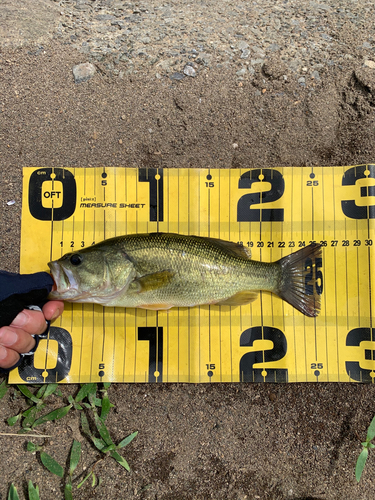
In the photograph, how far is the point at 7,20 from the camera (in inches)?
120

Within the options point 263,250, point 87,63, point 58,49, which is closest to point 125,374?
point 263,250

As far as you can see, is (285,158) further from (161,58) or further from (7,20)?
(7,20)

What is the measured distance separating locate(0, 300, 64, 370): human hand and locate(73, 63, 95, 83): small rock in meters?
2.29

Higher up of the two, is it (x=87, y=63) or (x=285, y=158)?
(x=87, y=63)

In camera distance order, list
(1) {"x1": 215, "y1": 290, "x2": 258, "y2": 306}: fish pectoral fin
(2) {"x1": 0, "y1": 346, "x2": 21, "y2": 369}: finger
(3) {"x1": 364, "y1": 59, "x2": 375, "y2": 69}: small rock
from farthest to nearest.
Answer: (3) {"x1": 364, "y1": 59, "x2": 375, "y2": 69}: small rock, (1) {"x1": 215, "y1": 290, "x2": 258, "y2": 306}: fish pectoral fin, (2) {"x1": 0, "y1": 346, "x2": 21, "y2": 369}: finger

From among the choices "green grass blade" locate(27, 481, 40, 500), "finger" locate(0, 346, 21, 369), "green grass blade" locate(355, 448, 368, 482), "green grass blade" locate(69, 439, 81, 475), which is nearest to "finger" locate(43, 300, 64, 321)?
"finger" locate(0, 346, 21, 369)

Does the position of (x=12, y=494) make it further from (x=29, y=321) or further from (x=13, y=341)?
(x=29, y=321)

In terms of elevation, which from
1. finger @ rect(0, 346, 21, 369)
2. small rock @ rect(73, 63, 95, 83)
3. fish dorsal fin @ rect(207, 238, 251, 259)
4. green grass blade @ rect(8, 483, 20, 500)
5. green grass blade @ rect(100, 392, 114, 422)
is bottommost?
green grass blade @ rect(8, 483, 20, 500)

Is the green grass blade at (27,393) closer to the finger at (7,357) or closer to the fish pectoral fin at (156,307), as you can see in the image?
the finger at (7,357)

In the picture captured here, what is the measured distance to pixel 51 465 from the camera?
2617 millimetres

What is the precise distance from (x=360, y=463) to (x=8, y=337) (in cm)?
336

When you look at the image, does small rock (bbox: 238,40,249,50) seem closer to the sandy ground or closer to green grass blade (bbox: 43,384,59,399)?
the sandy ground

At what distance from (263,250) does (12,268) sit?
98.4 inches

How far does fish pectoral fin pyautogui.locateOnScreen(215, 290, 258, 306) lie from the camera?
269 centimetres
